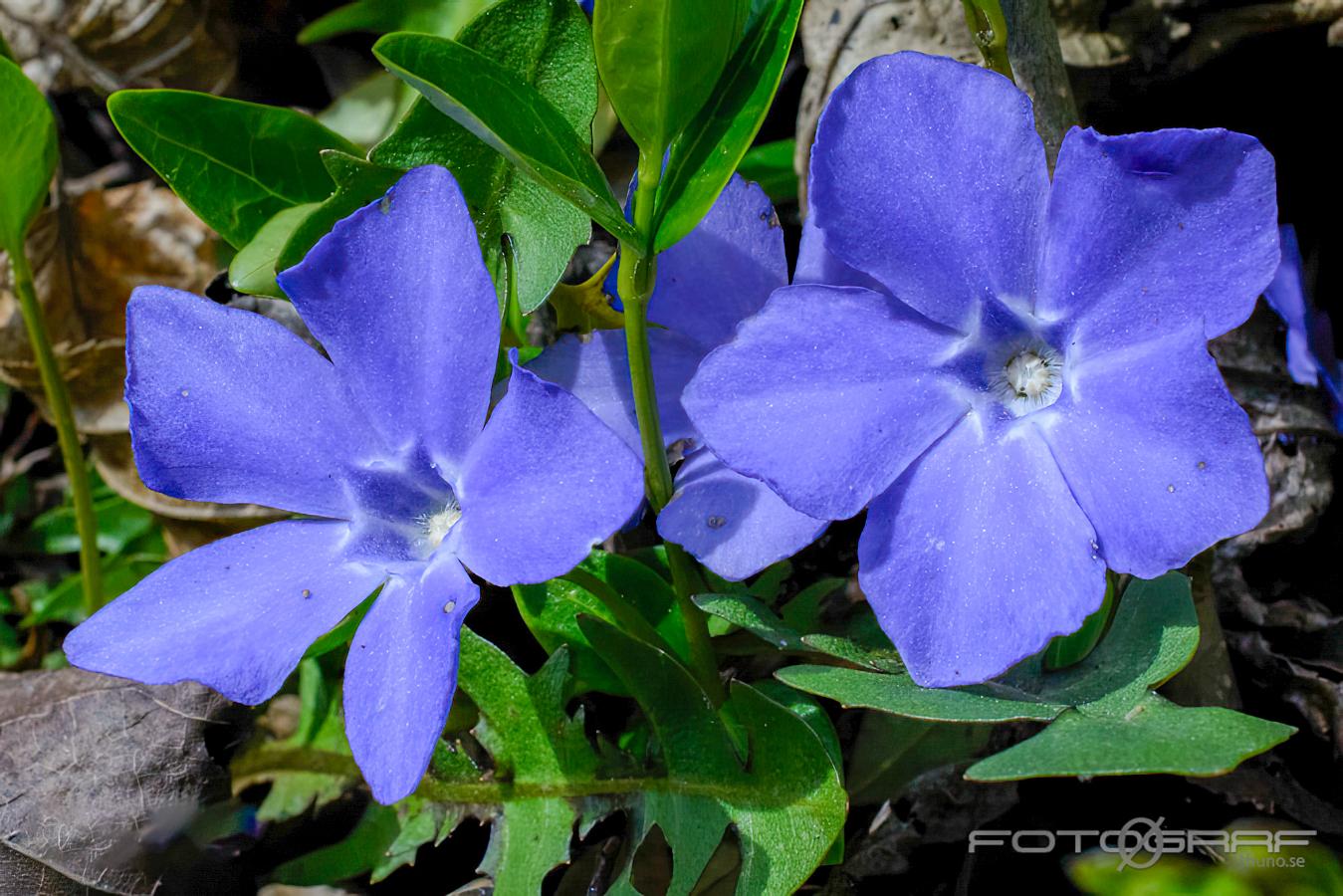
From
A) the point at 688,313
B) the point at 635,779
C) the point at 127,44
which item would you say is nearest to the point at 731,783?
the point at 635,779

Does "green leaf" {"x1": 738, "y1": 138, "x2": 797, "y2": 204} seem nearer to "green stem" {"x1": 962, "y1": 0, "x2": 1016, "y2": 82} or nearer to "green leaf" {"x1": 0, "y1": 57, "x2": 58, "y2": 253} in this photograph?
"green stem" {"x1": 962, "y1": 0, "x2": 1016, "y2": 82}

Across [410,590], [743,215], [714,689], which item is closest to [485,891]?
[714,689]

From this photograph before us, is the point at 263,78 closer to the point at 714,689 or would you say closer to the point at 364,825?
the point at 364,825

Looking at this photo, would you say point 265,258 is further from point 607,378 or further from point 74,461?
point 74,461

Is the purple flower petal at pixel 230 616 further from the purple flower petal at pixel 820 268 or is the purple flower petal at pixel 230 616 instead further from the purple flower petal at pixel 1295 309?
the purple flower petal at pixel 1295 309

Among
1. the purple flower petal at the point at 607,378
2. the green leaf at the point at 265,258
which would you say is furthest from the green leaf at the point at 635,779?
the green leaf at the point at 265,258

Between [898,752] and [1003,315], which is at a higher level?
[1003,315]

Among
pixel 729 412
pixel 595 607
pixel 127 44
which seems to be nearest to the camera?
pixel 729 412
